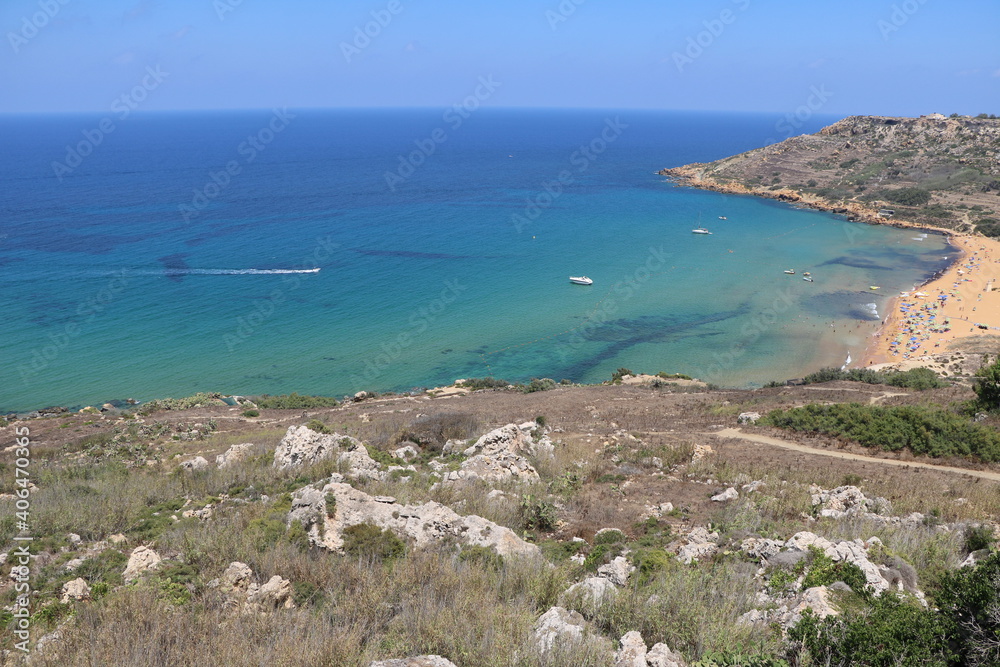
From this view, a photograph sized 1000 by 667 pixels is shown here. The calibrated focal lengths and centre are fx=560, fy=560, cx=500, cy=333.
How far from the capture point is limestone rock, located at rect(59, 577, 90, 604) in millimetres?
7328

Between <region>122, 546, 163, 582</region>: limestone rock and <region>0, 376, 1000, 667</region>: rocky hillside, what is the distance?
1.9 inches

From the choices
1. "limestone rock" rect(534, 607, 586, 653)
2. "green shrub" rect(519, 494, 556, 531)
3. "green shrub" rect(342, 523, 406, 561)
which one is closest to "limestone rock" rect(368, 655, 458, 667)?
"limestone rock" rect(534, 607, 586, 653)

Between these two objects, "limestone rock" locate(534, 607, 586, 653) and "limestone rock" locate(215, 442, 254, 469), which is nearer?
"limestone rock" locate(534, 607, 586, 653)

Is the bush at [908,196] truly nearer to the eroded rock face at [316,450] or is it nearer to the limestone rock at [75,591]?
the eroded rock face at [316,450]

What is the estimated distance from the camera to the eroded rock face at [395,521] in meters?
8.74

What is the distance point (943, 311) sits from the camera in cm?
4794

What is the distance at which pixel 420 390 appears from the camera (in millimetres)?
34469

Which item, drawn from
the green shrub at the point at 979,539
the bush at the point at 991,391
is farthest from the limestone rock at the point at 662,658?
the bush at the point at 991,391

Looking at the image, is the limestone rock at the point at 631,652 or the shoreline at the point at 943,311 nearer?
the limestone rock at the point at 631,652

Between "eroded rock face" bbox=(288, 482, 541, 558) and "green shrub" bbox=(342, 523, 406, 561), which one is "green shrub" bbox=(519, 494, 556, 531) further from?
"green shrub" bbox=(342, 523, 406, 561)

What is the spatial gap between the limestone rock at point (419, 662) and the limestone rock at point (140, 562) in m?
4.56

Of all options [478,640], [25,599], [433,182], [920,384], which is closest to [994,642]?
[478,640]

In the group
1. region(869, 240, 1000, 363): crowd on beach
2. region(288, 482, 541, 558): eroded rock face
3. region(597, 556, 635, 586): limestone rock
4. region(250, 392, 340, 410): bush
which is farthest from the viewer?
region(869, 240, 1000, 363): crowd on beach

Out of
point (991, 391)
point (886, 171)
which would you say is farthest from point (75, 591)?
point (886, 171)
